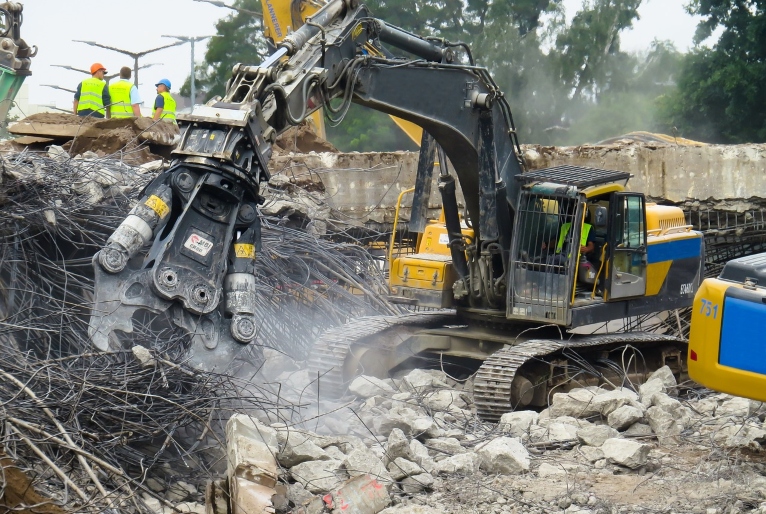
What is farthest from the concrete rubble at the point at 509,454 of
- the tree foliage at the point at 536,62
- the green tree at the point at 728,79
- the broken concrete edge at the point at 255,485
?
the tree foliage at the point at 536,62

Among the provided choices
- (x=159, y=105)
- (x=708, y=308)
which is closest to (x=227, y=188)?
(x=708, y=308)

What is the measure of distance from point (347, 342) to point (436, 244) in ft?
4.92

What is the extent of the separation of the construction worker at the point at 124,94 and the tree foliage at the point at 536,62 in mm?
16838

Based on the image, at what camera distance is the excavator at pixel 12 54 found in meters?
7.99

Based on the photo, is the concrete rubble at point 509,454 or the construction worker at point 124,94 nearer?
the concrete rubble at point 509,454

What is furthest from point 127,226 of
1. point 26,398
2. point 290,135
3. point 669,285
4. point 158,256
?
point 290,135

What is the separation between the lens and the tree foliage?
1260 inches

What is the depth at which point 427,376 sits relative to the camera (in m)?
8.93

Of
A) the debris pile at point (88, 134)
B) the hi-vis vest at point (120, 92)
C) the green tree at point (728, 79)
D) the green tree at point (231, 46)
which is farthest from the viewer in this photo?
the green tree at point (231, 46)

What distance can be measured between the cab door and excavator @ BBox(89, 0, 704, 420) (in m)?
0.01

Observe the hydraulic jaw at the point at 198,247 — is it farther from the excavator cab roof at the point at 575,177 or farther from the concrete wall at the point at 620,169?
the concrete wall at the point at 620,169

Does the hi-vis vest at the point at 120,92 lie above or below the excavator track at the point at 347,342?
above

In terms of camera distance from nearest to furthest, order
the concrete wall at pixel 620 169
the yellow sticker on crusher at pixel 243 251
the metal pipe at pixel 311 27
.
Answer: the yellow sticker on crusher at pixel 243 251, the metal pipe at pixel 311 27, the concrete wall at pixel 620 169

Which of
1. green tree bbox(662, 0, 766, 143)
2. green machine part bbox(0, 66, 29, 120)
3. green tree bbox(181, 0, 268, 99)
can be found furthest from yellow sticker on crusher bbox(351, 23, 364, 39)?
green tree bbox(181, 0, 268, 99)
